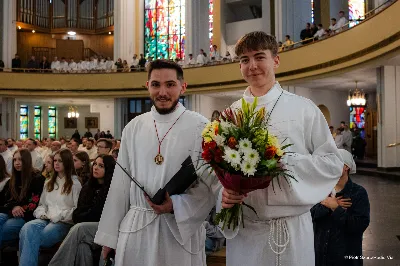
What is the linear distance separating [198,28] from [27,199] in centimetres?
1992

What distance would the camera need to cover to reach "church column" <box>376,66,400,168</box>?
43.9ft

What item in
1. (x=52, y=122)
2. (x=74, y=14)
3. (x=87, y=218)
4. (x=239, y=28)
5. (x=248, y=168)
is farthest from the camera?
(x=74, y=14)

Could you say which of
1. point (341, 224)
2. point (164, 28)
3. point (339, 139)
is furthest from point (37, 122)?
point (341, 224)

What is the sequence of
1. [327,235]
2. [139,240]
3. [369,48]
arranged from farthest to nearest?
[369,48], [327,235], [139,240]

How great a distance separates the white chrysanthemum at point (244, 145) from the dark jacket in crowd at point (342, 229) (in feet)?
5.26

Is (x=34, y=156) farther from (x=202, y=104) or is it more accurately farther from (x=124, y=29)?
(x=124, y=29)

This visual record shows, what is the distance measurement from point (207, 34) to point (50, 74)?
868cm

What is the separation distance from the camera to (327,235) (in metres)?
3.23

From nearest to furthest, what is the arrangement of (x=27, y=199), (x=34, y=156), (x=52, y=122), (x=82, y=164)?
1. (x=27, y=199)
2. (x=82, y=164)
3. (x=34, y=156)
4. (x=52, y=122)

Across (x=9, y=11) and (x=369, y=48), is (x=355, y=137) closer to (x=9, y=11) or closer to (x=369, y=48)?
(x=369, y=48)

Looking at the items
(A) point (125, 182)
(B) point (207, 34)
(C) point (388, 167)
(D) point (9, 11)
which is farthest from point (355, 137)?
(D) point (9, 11)

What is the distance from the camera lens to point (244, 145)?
73.5 inches

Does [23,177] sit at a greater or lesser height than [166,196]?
lesser

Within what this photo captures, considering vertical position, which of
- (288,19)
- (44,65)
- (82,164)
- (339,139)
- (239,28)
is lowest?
(82,164)
